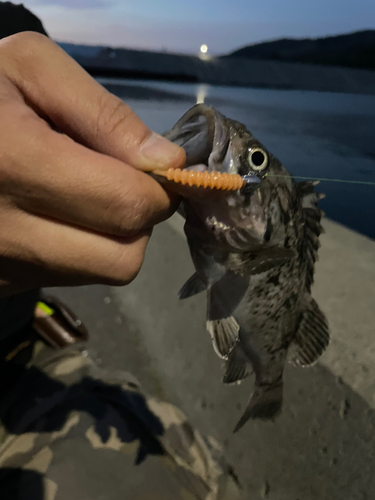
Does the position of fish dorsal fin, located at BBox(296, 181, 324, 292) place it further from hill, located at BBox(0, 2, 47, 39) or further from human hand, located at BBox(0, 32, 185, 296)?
hill, located at BBox(0, 2, 47, 39)

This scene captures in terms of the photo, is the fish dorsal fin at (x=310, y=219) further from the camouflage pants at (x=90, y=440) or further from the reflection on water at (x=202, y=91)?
the camouflage pants at (x=90, y=440)

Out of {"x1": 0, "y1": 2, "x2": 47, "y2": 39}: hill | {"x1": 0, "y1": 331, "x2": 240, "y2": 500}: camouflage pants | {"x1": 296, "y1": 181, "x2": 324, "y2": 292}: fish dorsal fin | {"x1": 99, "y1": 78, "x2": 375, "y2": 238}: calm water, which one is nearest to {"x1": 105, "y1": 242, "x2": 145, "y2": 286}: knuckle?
{"x1": 99, "y1": 78, "x2": 375, "y2": 238}: calm water

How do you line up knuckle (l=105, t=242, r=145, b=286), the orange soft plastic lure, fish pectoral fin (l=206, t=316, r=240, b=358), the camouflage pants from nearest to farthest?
1. the orange soft plastic lure
2. knuckle (l=105, t=242, r=145, b=286)
3. fish pectoral fin (l=206, t=316, r=240, b=358)
4. the camouflage pants

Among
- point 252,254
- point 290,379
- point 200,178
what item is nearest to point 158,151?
point 200,178

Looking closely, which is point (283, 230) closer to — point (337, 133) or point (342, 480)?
point (337, 133)

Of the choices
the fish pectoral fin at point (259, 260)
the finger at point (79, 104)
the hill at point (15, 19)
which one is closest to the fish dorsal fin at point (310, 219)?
the fish pectoral fin at point (259, 260)

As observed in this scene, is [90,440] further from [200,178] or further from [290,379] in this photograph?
[200,178]
